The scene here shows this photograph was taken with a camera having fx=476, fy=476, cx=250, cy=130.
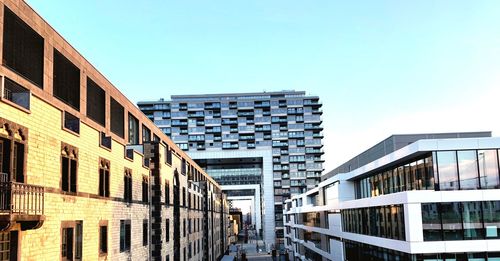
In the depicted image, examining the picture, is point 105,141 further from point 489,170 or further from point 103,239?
point 489,170

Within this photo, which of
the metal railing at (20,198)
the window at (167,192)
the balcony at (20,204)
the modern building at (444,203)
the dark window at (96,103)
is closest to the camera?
the balcony at (20,204)

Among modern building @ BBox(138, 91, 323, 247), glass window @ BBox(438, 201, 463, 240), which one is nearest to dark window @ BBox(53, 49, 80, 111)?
glass window @ BBox(438, 201, 463, 240)

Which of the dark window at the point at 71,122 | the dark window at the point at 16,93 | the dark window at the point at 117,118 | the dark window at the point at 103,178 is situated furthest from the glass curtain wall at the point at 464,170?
the dark window at the point at 16,93

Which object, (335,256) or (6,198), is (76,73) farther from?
(335,256)

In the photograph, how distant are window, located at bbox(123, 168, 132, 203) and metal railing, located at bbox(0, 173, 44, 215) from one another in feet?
31.9

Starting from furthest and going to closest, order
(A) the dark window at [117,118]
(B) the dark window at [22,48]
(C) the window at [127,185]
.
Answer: (C) the window at [127,185], (A) the dark window at [117,118], (B) the dark window at [22,48]

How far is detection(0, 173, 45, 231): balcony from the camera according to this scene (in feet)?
38.3

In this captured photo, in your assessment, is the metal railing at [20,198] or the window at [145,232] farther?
the window at [145,232]

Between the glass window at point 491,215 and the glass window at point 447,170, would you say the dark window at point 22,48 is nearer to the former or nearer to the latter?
the glass window at point 447,170

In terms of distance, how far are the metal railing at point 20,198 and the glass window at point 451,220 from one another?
64.5 ft

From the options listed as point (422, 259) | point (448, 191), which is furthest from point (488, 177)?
point (422, 259)

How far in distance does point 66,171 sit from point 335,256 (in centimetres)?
3427

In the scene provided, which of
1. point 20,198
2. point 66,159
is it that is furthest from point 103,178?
point 20,198

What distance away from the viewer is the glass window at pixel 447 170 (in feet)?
82.6
